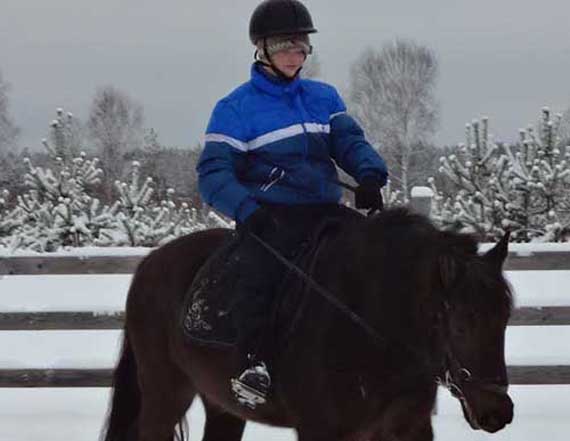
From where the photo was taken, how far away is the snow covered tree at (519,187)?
15133mm

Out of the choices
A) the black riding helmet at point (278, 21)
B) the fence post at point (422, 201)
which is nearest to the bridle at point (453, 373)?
the black riding helmet at point (278, 21)

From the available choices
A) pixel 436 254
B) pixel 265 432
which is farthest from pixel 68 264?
pixel 436 254

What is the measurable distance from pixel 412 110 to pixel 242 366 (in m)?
51.9

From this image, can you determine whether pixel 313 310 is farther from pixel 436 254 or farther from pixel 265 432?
pixel 265 432

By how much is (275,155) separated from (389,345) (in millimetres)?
1103

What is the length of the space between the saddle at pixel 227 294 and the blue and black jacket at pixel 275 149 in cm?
24

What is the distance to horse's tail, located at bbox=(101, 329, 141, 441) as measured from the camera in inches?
204

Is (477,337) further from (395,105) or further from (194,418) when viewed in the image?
(395,105)

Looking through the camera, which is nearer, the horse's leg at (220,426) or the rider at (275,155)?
the rider at (275,155)

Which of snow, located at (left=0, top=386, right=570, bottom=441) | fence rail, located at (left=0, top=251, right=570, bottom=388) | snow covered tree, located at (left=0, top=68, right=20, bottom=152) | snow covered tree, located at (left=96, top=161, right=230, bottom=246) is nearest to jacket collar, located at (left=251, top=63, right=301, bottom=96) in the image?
snow, located at (left=0, top=386, right=570, bottom=441)

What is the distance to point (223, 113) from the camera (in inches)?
167

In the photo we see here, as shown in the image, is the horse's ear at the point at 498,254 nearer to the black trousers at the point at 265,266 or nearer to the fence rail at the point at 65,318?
the black trousers at the point at 265,266

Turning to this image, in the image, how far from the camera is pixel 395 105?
2160 inches

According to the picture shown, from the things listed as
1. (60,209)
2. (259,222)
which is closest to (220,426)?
(259,222)
